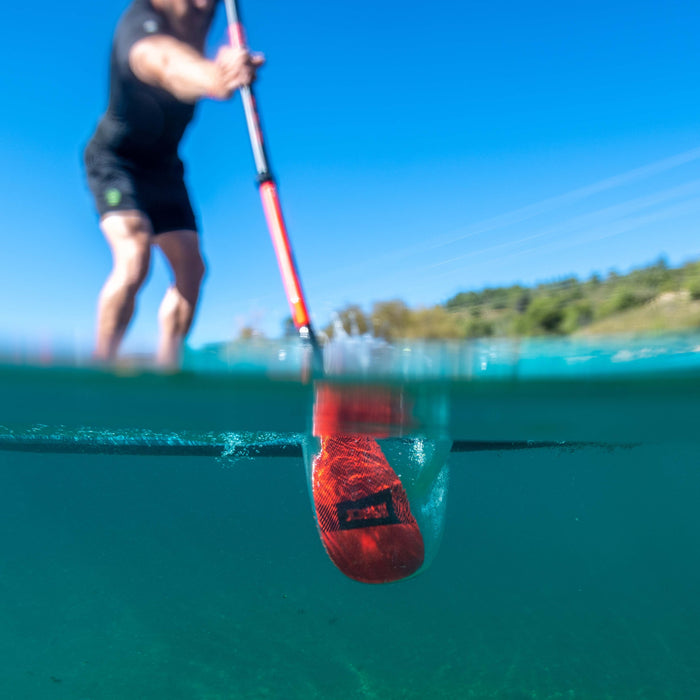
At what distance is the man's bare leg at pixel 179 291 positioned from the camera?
105 inches

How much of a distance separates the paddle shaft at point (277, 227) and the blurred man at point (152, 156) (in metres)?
0.29

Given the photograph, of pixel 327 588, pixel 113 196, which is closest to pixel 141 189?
pixel 113 196

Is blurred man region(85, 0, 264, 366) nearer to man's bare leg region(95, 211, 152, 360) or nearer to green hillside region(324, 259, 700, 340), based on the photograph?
man's bare leg region(95, 211, 152, 360)

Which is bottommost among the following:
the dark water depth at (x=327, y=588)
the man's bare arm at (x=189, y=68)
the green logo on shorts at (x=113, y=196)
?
the dark water depth at (x=327, y=588)

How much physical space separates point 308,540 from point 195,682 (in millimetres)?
1479

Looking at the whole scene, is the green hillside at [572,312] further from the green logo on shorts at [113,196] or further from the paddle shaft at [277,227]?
the green logo on shorts at [113,196]

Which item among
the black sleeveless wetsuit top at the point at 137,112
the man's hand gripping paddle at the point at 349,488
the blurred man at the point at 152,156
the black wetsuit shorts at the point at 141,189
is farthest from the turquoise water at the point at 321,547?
the black sleeveless wetsuit top at the point at 137,112

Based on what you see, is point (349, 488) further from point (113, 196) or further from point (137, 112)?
point (137, 112)

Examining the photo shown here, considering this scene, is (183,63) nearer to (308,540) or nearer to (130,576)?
(308,540)

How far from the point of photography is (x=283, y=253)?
247 cm

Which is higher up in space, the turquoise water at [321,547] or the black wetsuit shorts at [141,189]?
the black wetsuit shorts at [141,189]

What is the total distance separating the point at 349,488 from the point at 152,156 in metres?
1.89

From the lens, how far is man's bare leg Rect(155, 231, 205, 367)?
2.68m

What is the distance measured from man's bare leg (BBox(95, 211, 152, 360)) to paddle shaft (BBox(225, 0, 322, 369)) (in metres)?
0.61
